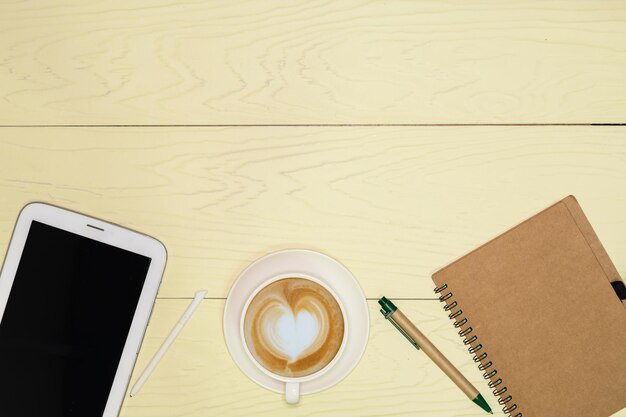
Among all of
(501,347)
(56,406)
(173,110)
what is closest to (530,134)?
(501,347)

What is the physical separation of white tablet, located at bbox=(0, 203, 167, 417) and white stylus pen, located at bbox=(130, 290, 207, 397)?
0.06ft

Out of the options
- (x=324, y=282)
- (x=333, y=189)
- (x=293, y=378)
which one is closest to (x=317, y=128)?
(x=333, y=189)

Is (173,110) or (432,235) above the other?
(173,110)

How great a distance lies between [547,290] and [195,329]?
0.46 metres

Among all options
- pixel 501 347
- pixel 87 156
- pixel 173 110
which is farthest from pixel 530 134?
pixel 87 156

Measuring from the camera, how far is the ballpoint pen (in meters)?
0.65

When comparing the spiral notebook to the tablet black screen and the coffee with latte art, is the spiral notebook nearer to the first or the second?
the coffee with latte art

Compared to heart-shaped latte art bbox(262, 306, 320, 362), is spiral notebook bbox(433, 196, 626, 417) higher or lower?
lower

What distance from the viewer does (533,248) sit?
674 millimetres

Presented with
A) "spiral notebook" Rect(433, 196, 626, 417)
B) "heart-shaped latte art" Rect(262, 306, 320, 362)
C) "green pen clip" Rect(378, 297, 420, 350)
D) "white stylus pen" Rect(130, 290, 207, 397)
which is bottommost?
"spiral notebook" Rect(433, 196, 626, 417)

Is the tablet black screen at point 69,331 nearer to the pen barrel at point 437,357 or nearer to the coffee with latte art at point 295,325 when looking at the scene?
the coffee with latte art at point 295,325

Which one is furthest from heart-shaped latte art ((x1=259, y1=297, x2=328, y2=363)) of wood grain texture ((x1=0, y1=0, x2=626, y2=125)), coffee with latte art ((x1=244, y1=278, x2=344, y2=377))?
wood grain texture ((x1=0, y1=0, x2=626, y2=125))

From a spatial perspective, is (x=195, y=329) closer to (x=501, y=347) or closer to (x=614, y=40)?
(x=501, y=347)

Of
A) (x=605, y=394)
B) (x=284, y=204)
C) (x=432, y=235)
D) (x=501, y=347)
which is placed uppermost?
(x=284, y=204)
